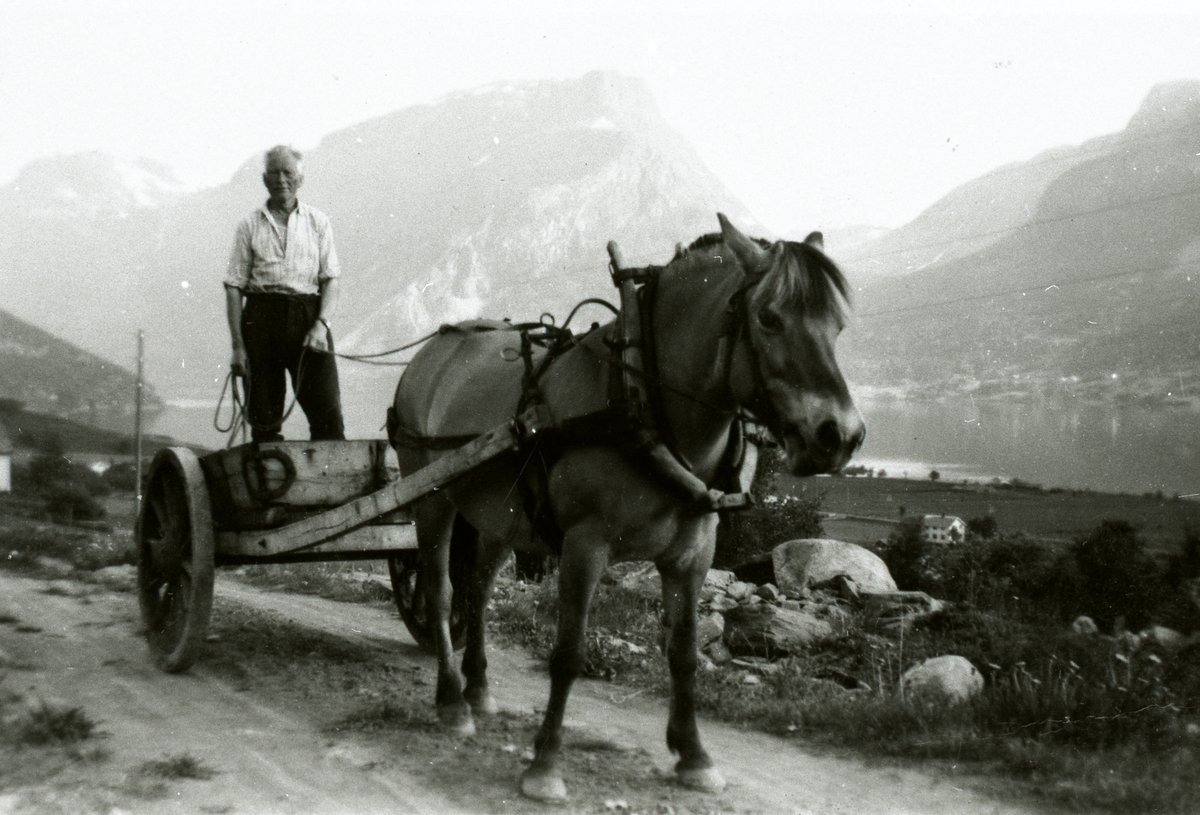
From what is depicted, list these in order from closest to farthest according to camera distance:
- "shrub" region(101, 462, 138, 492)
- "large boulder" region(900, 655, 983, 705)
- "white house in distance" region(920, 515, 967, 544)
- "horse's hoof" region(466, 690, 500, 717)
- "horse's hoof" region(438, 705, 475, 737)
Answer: "horse's hoof" region(438, 705, 475, 737) → "horse's hoof" region(466, 690, 500, 717) → "large boulder" region(900, 655, 983, 705) → "white house in distance" region(920, 515, 967, 544) → "shrub" region(101, 462, 138, 492)

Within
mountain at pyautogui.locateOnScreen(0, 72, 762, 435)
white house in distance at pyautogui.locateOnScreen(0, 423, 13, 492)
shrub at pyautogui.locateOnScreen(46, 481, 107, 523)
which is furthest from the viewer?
A: shrub at pyautogui.locateOnScreen(46, 481, 107, 523)

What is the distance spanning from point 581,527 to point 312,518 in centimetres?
179

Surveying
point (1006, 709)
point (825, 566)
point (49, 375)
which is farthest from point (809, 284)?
point (49, 375)

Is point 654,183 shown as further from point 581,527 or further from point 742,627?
point 581,527

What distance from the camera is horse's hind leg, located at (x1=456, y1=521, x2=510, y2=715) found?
4527mm

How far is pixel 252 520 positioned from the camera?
16.0 ft

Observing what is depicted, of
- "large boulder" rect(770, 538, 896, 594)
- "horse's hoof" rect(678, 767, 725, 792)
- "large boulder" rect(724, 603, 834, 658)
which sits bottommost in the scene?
"large boulder" rect(770, 538, 896, 594)

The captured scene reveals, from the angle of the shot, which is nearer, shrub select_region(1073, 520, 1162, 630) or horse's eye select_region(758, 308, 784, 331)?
horse's eye select_region(758, 308, 784, 331)

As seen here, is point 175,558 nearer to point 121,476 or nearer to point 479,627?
point 479,627

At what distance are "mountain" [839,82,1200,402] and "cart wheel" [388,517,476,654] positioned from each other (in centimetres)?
566

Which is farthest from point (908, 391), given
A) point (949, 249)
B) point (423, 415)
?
point (423, 415)

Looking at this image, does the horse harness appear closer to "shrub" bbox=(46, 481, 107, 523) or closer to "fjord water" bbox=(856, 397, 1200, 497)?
"fjord water" bbox=(856, 397, 1200, 497)

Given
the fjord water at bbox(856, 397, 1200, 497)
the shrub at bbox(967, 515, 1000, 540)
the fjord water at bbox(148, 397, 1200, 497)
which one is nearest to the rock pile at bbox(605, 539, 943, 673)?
→ the fjord water at bbox(148, 397, 1200, 497)

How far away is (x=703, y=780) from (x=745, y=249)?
79.1 inches
